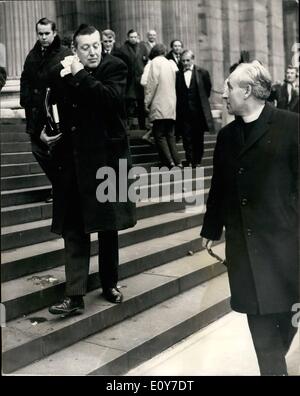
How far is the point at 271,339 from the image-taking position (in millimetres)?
3230

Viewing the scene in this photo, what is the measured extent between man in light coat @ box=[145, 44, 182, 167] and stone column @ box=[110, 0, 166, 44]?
3.41 meters

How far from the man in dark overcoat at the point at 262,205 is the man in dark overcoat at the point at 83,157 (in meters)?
1.09

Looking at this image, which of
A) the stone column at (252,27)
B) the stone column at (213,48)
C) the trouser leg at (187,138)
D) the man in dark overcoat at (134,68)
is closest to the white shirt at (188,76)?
the trouser leg at (187,138)

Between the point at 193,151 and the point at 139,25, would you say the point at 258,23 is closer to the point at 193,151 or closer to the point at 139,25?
the point at 139,25

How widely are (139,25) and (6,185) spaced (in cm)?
720

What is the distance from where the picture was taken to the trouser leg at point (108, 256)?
168 inches

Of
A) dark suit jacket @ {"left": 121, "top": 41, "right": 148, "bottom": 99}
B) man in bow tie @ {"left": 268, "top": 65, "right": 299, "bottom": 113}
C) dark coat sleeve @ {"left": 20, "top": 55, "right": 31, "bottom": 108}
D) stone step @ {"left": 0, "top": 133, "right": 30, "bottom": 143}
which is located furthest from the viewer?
dark suit jacket @ {"left": 121, "top": 41, "right": 148, "bottom": 99}

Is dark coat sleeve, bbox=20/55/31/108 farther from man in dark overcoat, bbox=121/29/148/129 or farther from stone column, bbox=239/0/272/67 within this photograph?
stone column, bbox=239/0/272/67

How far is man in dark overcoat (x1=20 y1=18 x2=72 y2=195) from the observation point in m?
5.65

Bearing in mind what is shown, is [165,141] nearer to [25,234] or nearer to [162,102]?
[162,102]

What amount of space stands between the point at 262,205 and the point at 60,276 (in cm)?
204

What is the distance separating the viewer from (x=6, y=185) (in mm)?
5977

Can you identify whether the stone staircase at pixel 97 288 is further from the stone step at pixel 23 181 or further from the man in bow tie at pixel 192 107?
the man in bow tie at pixel 192 107

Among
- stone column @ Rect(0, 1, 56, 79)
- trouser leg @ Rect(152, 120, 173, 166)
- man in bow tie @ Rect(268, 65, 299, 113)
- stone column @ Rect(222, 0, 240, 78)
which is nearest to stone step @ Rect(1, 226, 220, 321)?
trouser leg @ Rect(152, 120, 173, 166)
